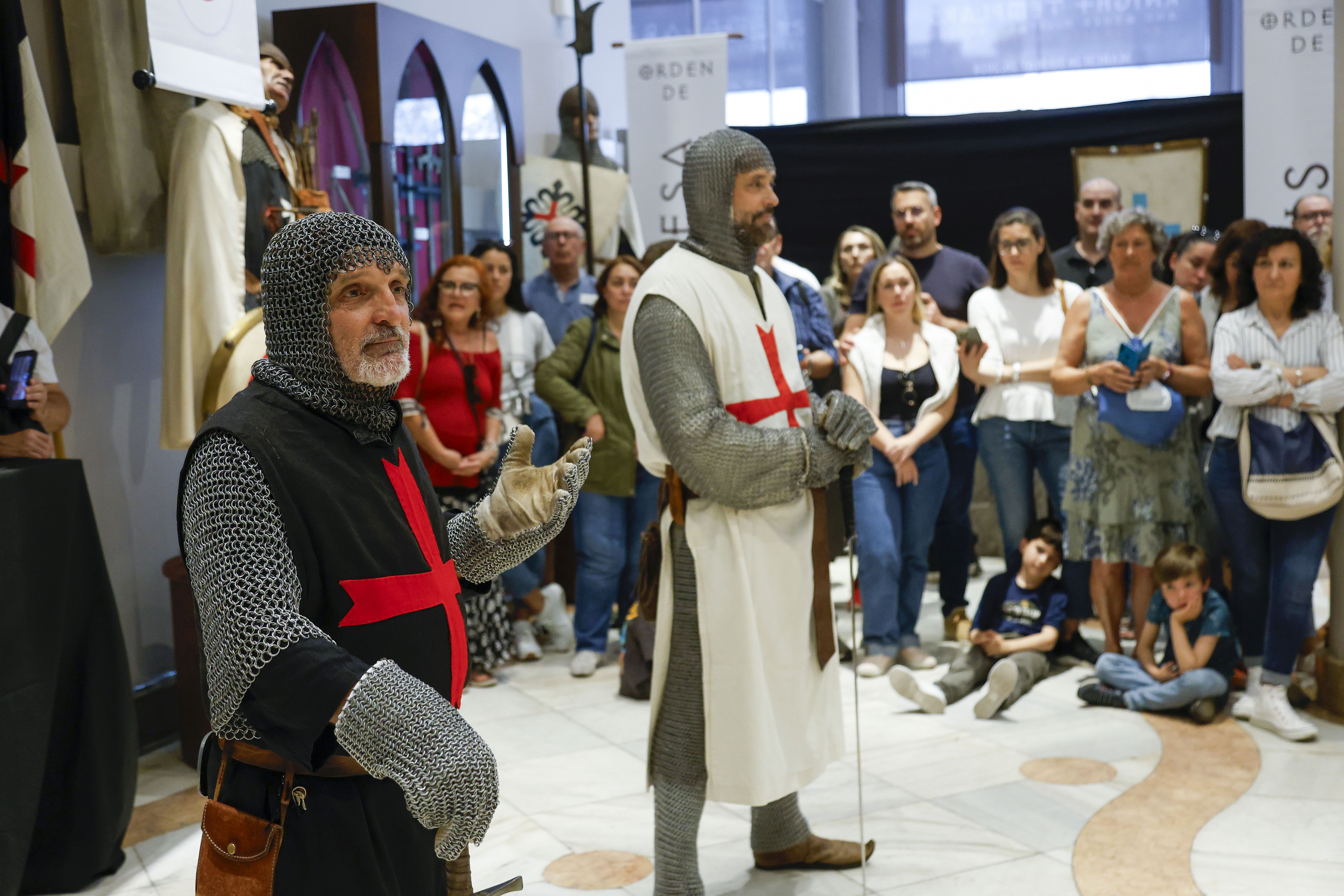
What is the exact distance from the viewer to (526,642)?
17.3 feet

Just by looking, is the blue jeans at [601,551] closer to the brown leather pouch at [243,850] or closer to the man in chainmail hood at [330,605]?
the man in chainmail hood at [330,605]

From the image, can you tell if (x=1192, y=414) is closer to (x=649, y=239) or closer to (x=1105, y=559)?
(x=1105, y=559)

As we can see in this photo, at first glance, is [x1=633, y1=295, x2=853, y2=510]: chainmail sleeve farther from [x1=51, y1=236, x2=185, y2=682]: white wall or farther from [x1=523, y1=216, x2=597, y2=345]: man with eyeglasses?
[x1=523, y1=216, x2=597, y2=345]: man with eyeglasses

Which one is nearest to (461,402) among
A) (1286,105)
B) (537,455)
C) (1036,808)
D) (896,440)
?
(537,455)

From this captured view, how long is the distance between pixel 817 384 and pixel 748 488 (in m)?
3.60

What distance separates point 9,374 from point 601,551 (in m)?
2.42

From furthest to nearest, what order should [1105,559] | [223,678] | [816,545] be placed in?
1. [1105,559]
2. [816,545]
3. [223,678]

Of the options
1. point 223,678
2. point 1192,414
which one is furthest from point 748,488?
point 1192,414

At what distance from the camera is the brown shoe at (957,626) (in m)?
5.29

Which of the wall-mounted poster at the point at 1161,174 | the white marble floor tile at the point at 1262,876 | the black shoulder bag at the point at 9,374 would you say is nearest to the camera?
the white marble floor tile at the point at 1262,876

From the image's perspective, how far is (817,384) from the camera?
6.18 m

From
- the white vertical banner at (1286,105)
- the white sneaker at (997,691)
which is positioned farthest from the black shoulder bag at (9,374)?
the white vertical banner at (1286,105)

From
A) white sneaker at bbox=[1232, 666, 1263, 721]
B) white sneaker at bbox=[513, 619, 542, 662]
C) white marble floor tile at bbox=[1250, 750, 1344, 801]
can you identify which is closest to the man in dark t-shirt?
white sneaker at bbox=[1232, 666, 1263, 721]

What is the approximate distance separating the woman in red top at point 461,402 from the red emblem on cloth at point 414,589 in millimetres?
3119
